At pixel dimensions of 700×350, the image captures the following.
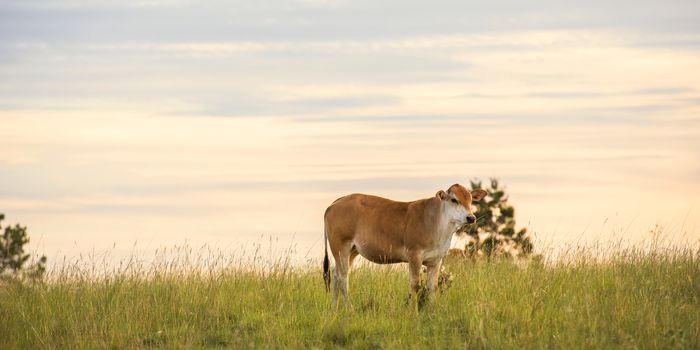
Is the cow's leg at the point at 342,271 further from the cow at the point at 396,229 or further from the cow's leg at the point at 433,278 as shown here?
the cow's leg at the point at 433,278

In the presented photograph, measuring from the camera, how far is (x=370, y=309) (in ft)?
49.6

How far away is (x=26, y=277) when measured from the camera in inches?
715

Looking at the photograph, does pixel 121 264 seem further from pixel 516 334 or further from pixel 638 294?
pixel 638 294

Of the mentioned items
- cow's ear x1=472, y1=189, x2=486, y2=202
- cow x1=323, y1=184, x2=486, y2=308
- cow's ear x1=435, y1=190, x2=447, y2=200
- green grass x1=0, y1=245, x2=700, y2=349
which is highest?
cow's ear x1=472, y1=189, x2=486, y2=202

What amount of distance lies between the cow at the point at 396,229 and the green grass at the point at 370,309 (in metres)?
0.59

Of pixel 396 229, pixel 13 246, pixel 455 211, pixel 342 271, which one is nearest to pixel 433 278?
pixel 396 229

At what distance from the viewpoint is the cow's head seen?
1516cm

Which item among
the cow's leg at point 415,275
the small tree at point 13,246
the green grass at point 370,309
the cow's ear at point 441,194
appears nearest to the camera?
the green grass at point 370,309

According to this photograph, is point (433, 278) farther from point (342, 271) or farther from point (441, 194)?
point (342, 271)

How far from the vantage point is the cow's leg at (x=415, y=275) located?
49.4 ft

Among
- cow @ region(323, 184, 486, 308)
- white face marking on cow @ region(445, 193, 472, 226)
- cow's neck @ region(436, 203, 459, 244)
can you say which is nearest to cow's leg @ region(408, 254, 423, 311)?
cow @ region(323, 184, 486, 308)

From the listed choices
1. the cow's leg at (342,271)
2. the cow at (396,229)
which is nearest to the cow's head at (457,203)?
the cow at (396,229)

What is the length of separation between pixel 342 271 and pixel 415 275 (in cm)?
140

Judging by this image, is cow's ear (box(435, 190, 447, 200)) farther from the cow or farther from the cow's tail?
the cow's tail
